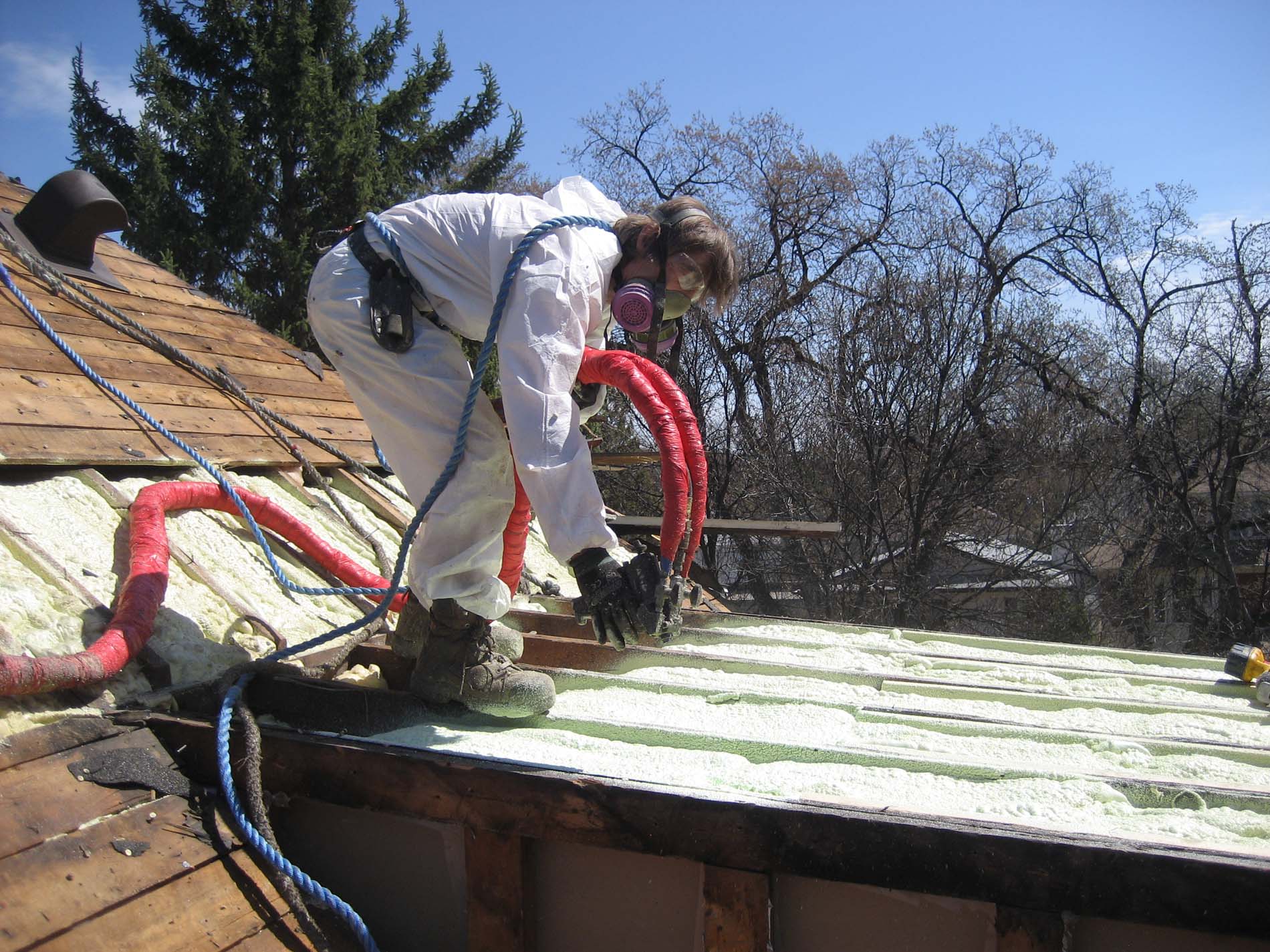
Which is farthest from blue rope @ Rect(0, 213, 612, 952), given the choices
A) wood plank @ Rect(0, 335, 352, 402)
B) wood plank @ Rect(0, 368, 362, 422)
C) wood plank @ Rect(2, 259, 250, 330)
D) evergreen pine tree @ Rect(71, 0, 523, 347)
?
evergreen pine tree @ Rect(71, 0, 523, 347)

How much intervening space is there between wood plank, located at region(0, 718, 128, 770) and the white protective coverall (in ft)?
2.50

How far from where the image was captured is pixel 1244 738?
2.32 meters

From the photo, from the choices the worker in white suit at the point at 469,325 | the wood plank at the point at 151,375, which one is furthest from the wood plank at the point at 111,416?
the worker in white suit at the point at 469,325

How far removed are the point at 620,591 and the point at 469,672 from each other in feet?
1.91

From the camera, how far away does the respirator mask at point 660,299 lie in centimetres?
230

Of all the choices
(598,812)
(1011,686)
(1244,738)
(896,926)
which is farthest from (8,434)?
(1244,738)

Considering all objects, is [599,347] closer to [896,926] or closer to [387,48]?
[896,926]

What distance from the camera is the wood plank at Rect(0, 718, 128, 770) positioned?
182cm

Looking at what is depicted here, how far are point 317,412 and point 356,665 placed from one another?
1993 millimetres

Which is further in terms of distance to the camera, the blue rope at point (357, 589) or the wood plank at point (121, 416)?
the wood plank at point (121, 416)

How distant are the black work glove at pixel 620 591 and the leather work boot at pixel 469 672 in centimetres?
42

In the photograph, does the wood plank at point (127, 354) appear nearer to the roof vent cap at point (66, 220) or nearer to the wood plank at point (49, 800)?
the roof vent cap at point (66, 220)

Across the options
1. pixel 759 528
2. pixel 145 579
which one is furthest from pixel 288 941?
pixel 759 528

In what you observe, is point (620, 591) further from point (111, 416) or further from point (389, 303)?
point (111, 416)
